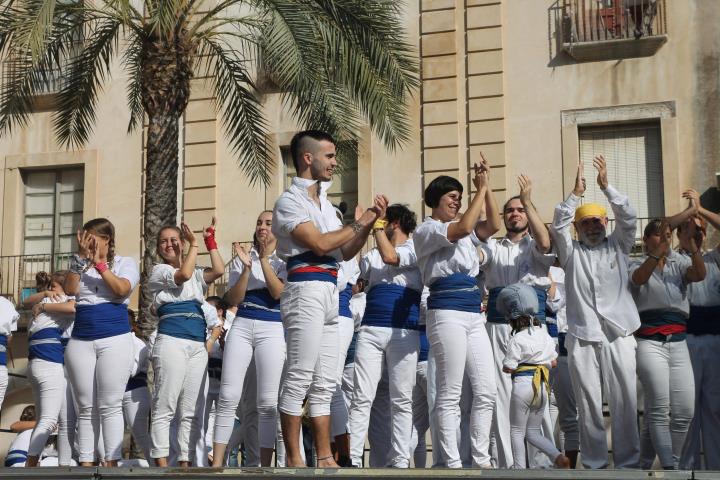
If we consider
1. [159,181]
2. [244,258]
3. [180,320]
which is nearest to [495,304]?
[244,258]

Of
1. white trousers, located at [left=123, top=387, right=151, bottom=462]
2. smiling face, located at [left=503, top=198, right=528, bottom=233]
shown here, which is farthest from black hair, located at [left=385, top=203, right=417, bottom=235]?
white trousers, located at [left=123, top=387, right=151, bottom=462]

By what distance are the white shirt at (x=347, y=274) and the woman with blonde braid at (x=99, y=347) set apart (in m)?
1.61

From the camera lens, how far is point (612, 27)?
63.1 feet

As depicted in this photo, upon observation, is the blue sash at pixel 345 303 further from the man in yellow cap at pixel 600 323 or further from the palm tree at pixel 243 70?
the palm tree at pixel 243 70

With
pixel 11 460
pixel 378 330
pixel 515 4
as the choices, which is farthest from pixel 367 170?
pixel 378 330

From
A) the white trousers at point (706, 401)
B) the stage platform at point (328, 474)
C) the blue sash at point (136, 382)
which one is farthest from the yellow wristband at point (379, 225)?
the blue sash at point (136, 382)

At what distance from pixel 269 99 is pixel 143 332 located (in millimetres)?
6702

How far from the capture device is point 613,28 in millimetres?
19219

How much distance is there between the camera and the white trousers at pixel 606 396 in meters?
9.14

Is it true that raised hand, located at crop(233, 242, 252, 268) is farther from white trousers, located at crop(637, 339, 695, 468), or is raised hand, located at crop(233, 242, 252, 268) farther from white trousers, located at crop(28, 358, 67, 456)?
white trousers, located at crop(637, 339, 695, 468)

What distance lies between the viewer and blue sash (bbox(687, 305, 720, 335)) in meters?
9.93

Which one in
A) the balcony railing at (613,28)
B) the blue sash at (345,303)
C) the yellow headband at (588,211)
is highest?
the balcony railing at (613,28)

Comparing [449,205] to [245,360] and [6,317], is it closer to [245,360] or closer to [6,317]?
[245,360]

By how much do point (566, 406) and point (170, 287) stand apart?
333 cm
